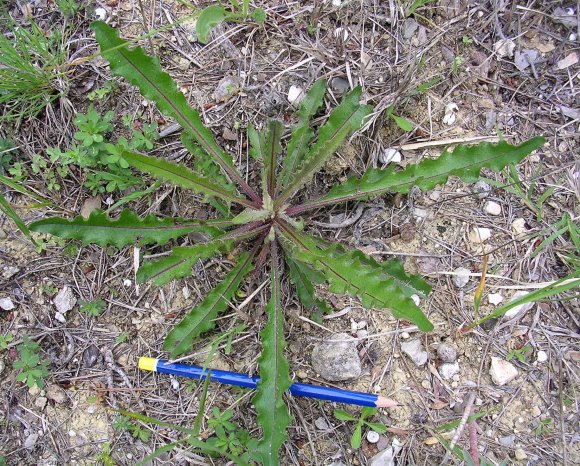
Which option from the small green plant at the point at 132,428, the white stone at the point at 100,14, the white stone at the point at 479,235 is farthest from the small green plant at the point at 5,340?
the white stone at the point at 479,235

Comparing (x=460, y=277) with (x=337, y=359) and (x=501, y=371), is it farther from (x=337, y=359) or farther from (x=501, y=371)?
(x=337, y=359)

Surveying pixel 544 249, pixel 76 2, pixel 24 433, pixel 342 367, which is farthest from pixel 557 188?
pixel 24 433

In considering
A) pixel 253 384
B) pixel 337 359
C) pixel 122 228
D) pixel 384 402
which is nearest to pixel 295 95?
pixel 122 228

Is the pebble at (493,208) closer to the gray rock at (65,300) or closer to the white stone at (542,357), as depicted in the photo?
the white stone at (542,357)

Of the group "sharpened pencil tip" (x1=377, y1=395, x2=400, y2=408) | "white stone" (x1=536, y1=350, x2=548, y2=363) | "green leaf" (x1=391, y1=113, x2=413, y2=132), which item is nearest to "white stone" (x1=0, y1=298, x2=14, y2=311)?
"sharpened pencil tip" (x1=377, y1=395, x2=400, y2=408)

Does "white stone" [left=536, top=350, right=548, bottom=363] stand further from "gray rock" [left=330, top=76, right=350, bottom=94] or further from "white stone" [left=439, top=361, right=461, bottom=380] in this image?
"gray rock" [left=330, top=76, right=350, bottom=94]

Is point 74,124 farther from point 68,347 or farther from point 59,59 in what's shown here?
point 68,347
